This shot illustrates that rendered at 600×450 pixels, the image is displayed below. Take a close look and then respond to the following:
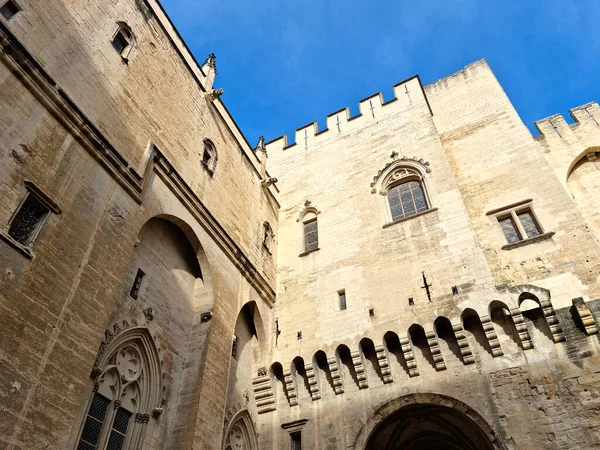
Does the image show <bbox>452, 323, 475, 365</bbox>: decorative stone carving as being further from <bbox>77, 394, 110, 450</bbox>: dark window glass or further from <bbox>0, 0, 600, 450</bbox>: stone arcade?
<bbox>77, 394, 110, 450</bbox>: dark window glass

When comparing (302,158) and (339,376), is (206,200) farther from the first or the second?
(302,158)

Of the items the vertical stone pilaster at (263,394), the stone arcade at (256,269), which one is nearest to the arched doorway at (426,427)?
the stone arcade at (256,269)

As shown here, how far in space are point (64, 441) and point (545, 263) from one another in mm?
9275

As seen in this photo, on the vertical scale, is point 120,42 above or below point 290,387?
above

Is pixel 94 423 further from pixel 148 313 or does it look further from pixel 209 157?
pixel 209 157

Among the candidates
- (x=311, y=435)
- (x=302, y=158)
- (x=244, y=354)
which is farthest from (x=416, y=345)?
(x=302, y=158)

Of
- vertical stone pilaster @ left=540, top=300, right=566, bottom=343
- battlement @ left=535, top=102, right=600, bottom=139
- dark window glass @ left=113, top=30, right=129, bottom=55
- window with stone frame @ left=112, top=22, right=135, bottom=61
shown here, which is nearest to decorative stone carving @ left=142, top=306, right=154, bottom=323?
window with stone frame @ left=112, top=22, right=135, bottom=61

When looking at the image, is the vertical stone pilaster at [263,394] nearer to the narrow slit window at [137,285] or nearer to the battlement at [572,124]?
the narrow slit window at [137,285]

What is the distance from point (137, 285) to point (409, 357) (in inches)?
213

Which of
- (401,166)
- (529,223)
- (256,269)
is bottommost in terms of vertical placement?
(256,269)

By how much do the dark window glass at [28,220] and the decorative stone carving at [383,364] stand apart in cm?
676

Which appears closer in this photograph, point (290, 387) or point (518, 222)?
point (290, 387)

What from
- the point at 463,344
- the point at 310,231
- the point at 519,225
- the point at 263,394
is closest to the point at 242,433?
the point at 263,394

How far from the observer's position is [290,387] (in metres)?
10.7
